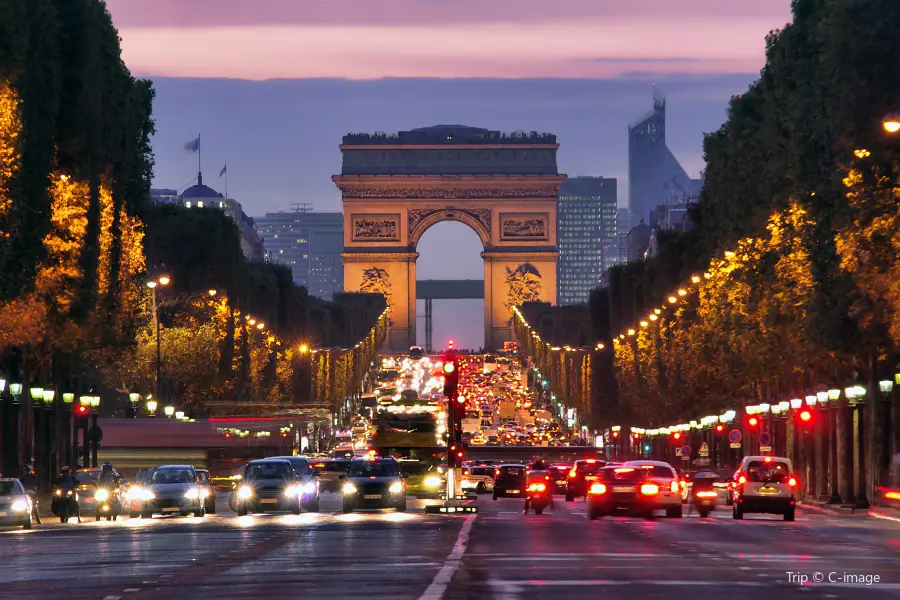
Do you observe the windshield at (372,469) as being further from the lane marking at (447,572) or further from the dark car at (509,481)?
the dark car at (509,481)

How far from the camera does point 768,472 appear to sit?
52781mm

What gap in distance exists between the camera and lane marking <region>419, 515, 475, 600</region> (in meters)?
20.1

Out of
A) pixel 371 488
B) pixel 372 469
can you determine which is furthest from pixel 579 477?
pixel 371 488

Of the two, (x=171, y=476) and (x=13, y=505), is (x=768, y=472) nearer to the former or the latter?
(x=171, y=476)

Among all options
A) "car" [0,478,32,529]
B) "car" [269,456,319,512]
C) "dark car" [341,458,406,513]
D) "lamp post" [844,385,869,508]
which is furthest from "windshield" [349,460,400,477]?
"lamp post" [844,385,869,508]

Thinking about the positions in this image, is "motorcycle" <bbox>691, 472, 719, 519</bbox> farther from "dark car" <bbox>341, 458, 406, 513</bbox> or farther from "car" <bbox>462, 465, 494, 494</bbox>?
"car" <bbox>462, 465, 494, 494</bbox>

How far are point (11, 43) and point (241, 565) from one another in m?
27.4

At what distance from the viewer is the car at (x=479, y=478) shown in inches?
3506

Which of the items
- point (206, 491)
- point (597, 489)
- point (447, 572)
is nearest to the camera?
point (447, 572)

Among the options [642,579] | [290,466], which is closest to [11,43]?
[290,466]

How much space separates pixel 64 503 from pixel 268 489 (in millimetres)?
5528

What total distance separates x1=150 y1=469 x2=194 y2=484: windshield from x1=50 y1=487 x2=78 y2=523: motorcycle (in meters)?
2.25

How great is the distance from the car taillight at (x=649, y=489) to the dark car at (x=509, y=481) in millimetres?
31899

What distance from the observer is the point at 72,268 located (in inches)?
2312
